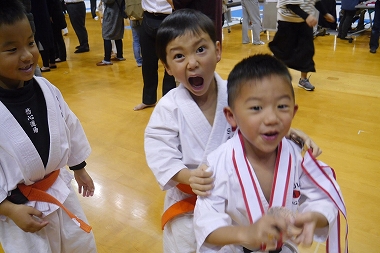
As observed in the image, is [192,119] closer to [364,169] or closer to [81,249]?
[81,249]

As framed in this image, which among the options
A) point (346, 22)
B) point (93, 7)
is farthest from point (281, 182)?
point (93, 7)

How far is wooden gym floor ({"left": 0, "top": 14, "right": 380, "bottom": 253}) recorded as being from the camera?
1.88 m

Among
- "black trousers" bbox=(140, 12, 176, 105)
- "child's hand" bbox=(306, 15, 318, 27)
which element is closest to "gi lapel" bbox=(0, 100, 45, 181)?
"black trousers" bbox=(140, 12, 176, 105)

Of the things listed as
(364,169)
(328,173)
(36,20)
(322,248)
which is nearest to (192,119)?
(328,173)

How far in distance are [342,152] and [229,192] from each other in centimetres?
181

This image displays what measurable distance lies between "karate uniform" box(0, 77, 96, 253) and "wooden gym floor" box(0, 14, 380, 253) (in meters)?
0.58

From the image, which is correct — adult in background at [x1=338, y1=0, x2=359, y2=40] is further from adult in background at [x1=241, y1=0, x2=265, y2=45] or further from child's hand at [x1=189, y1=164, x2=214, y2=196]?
child's hand at [x1=189, y1=164, x2=214, y2=196]

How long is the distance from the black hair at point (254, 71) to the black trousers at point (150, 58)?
2080 mm

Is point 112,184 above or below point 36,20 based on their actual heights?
below

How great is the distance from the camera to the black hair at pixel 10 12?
1.02 meters

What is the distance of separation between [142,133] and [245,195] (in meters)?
2.12

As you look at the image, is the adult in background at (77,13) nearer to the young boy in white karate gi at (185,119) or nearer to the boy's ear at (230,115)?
the young boy in white karate gi at (185,119)

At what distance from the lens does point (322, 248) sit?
168 centimetres

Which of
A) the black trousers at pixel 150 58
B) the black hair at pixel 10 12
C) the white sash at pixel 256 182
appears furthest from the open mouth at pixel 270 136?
the black trousers at pixel 150 58
